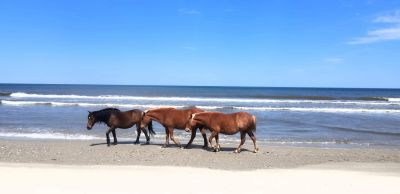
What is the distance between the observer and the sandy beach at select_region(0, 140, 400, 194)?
22.9ft

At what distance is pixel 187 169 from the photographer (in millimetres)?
8742

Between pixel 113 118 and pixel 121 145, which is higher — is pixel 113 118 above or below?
above

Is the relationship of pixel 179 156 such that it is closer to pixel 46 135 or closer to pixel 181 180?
pixel 181 180

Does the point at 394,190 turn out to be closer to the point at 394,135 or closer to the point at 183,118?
the point at 183,118

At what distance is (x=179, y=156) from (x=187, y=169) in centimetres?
215

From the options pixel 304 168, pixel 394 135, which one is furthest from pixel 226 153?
pixel 394 135

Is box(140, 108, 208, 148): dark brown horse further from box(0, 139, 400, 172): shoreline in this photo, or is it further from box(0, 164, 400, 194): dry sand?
box(0, 164, 400, 194): dry sand

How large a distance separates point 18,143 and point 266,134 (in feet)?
28.0

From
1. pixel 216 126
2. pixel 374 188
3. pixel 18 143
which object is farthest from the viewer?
pixel 18 143

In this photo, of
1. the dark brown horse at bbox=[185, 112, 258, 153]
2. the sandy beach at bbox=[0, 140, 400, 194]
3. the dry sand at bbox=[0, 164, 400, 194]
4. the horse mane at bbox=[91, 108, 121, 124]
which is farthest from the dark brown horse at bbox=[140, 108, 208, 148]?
the dry sand at bbox=[0, 164, 400, 194]

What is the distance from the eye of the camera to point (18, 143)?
12609 millimetres

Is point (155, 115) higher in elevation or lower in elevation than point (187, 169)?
higher

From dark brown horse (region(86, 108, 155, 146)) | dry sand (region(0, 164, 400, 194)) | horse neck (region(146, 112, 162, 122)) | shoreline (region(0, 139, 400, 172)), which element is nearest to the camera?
dry sand (region(0, 164, 400, 194))

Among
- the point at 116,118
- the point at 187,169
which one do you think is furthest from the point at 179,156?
the point at 116,118
